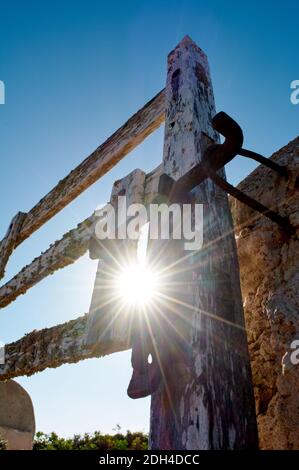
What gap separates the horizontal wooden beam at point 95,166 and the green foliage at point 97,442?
7.97 meters

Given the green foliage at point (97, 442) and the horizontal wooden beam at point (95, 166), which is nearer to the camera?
the horizontal wooden beam at point (95, 166)

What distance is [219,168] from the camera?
0.85 metres

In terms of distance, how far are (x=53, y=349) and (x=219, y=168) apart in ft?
3.70

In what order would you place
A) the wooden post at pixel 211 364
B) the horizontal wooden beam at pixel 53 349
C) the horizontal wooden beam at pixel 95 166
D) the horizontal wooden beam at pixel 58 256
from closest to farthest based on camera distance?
1. the wooden post at pixel 211 364
2. the horizontal wooden beam at pixel 53 349
3. the horizontal wooden beam at pixel 58 256
4. the horizontal wooden beam at pixel 95 166

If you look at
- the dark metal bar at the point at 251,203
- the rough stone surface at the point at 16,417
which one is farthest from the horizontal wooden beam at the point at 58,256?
the rough stone surface at the point at 16,417

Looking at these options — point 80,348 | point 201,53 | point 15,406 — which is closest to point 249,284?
point 80,348

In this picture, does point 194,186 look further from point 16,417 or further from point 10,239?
point 16,417

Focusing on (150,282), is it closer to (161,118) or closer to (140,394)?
(140,394)

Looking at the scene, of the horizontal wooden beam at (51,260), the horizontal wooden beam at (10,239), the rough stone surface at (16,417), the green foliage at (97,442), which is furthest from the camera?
the green foliage at (97,442)

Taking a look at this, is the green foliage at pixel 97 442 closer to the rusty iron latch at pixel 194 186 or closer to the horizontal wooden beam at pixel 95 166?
the horizontal wooden beam at pixel 95 166

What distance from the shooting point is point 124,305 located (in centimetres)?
126

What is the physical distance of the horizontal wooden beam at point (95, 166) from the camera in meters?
1.95

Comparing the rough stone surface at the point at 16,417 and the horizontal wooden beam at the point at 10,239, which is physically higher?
the horizontal wooden beam at the point at 10,239

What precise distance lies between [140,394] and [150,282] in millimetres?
278
